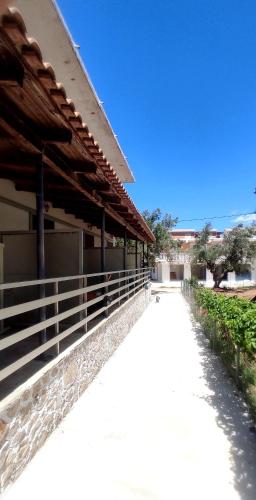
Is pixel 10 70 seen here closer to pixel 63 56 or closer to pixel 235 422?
pixel 235 422

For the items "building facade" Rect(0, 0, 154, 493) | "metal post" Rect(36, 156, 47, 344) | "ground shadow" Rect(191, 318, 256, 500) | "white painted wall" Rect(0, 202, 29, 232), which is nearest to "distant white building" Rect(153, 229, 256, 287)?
"building facade" Rect(0, 0, 154, 493)

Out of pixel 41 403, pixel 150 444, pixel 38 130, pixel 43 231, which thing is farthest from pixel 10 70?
pixel 150 444

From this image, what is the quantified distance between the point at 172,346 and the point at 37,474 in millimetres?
5012

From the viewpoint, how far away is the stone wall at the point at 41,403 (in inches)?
99.2

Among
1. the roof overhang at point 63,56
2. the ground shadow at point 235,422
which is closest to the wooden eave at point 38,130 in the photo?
the roof overhang at point 63,56

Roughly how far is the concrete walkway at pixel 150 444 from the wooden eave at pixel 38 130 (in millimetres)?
2993

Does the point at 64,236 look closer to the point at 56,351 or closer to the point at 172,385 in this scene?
the point at 56,351

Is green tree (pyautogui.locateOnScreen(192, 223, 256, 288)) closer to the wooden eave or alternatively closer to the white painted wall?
the wooden eave

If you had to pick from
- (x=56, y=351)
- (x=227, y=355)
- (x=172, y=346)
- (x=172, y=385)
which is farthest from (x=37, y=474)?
(x=172, y=346)

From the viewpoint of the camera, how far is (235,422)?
150 inches

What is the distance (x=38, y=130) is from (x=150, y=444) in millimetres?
3364

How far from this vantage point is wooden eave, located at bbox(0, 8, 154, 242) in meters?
2.07

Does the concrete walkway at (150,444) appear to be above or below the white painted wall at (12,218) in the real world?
below

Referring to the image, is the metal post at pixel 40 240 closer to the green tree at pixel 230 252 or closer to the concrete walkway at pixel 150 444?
the concrete walkway at pixel 150 444
